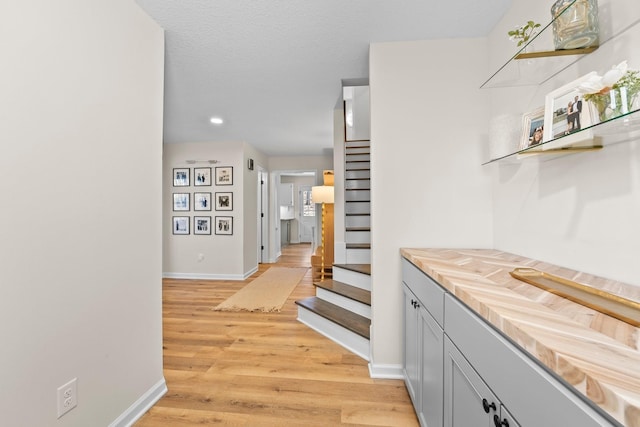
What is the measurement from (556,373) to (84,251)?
1730 mm

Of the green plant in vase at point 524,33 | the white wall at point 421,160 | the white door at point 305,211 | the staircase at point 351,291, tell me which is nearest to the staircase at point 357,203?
the staircase at point 351,291

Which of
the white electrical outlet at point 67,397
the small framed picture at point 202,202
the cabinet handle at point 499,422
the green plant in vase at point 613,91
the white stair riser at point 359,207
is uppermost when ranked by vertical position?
the green plant in vase at point 613,91

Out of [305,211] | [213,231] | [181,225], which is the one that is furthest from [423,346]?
[305,211]

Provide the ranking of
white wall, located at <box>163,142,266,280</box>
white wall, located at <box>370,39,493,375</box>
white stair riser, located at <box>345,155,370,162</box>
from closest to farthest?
white wall, located at <box>370,39,493,375</box> → white stair riser, located at <box>345,155,370,162</box> → white wall, located at <box>163,142,266,280</box>

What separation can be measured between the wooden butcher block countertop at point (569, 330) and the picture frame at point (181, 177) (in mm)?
4875

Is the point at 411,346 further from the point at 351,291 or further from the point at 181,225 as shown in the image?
the point at 181,225

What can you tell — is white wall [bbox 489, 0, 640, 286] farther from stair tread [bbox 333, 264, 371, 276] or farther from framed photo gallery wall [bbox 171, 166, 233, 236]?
framed photo gallery wall [bbox 171, 166, 233, 236]

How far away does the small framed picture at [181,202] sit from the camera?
16.7 feet

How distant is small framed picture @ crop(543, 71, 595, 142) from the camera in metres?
1.02

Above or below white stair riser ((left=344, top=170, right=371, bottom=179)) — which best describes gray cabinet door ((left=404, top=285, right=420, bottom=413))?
below

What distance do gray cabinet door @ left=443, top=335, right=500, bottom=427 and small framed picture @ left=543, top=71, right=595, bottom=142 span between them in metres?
0.93

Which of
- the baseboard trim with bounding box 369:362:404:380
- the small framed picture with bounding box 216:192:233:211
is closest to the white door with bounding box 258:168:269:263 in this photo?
the small framed picture with bounding box 216:192:233:211

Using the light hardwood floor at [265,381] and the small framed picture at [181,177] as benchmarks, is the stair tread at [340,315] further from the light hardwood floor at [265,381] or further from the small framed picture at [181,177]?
the small framed picture at [181,177]

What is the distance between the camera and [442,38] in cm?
196
